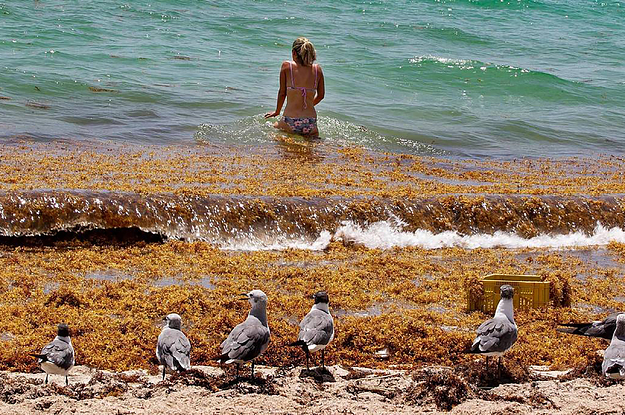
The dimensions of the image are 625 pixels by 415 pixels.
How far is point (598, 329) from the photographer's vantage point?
6023 mm

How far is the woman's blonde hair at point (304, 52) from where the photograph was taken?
43.6 feet

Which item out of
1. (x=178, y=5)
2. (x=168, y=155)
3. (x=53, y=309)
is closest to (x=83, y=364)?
(x=53, y=309)

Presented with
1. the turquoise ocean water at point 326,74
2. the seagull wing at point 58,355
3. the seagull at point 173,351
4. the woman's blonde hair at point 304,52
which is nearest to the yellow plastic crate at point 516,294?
the seagull at point 173,351

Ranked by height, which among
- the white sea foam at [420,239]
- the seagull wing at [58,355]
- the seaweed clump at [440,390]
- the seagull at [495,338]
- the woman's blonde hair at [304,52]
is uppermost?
the woman's blonde hair at [304,52]

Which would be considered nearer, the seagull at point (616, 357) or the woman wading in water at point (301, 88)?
the seagull at point (616, 357)

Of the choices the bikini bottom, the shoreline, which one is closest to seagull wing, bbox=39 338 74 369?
the shoreline

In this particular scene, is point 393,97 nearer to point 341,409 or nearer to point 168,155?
point 168,155

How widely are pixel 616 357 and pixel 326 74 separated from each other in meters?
17.4

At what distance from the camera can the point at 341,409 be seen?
198 inches

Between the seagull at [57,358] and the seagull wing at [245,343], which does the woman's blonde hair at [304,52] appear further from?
the seagull at [57,358]

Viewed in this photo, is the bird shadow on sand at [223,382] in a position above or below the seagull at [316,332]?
below

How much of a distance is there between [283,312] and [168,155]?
615 cm

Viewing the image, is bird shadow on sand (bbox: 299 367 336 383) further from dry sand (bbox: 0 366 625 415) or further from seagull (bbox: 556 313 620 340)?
seagull (bbox: 556 313 620 340)

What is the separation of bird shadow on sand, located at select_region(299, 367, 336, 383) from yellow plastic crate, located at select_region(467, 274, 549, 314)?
1.84 m
